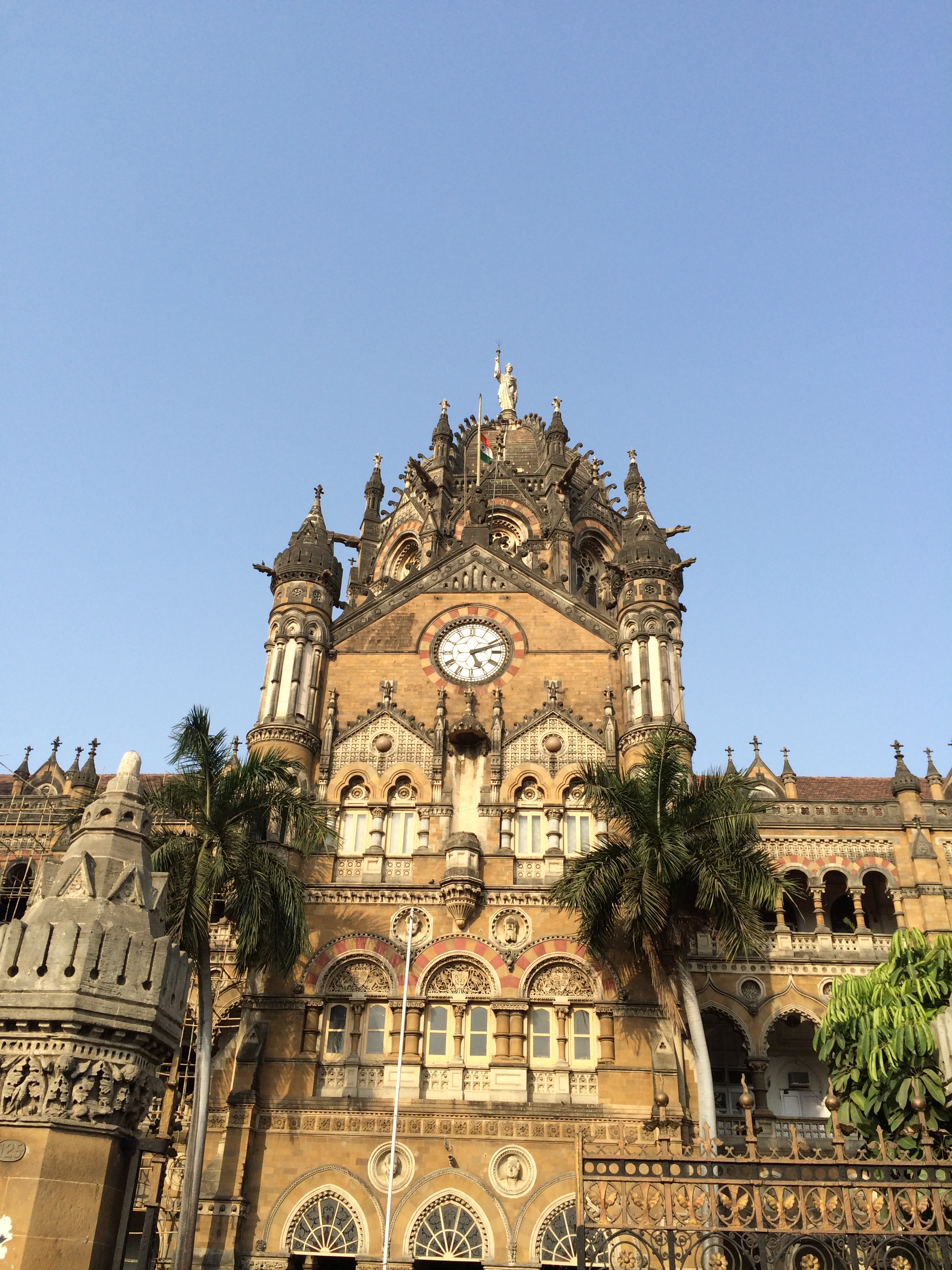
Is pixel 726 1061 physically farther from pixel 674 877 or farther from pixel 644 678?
pixel 644 678

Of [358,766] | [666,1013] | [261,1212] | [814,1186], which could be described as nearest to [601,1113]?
[666,1013]

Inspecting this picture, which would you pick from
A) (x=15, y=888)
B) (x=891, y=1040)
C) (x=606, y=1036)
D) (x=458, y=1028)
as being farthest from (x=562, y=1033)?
(x=15, y=888)

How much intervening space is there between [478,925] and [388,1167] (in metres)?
6.40

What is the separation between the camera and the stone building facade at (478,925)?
28.9 meters

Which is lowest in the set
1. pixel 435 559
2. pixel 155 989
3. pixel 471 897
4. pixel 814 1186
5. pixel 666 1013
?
pixel 814 1186

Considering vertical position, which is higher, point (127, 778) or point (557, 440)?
point (557, 440)

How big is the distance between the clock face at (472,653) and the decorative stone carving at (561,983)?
9.29 metres

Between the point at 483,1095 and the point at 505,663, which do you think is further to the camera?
the point at 505,663

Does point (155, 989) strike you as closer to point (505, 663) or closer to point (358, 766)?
point (358, 766)

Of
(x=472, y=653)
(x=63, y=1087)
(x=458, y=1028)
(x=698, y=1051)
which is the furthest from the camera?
(x=472, y=653)

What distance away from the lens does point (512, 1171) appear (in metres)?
28.8

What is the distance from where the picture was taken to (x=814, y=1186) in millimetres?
13664

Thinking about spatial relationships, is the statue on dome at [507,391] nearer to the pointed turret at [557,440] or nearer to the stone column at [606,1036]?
the pointed turret at [557,440]

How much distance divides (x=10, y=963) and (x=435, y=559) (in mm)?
28243
